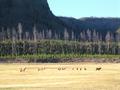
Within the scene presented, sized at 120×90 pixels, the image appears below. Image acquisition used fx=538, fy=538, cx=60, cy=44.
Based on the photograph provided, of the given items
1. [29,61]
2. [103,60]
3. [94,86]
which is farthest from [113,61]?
[94,86]

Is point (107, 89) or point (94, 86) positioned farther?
point (94, 86)

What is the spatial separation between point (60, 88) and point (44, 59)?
116 meters

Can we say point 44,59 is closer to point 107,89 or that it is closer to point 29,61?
point 29,61

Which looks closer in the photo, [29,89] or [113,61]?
[29,89]

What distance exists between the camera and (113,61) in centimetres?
17275

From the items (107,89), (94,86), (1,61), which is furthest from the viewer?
(1,61)

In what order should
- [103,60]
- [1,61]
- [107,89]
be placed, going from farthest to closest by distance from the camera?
[103,60] < [1,61] < [107,89]

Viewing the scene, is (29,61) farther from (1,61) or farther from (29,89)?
(29,89)

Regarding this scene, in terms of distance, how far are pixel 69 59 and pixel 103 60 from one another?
11.5 metres

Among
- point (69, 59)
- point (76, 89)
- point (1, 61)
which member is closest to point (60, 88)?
point (76, 89)

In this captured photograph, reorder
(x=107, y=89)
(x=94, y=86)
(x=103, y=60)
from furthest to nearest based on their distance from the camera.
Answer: (x=103, y=60) → (x=94, y=86) → (x=107, y=89)

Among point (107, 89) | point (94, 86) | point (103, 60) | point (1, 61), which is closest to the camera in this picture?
point (107, 89)

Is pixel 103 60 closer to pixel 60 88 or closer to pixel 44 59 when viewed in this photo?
pixel 44 59

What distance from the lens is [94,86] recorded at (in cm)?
6225
